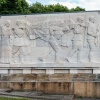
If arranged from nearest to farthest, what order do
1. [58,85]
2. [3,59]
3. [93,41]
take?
[58,85] → [93,41] → [3,59]

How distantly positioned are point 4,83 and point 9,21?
9.67ft

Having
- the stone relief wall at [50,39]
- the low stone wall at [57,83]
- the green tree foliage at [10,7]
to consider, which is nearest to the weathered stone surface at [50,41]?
the stone relief wall at [50,39]

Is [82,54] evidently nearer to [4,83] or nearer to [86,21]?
[86,21]

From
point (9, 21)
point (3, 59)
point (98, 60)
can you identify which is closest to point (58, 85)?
point (98, 60)

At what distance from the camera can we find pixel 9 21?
41.9 feet

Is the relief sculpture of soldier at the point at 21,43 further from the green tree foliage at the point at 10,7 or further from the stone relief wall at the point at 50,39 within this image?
the green tree foliage at the point at 10,7

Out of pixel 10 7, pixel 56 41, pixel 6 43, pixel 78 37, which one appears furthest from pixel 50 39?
pixel 10 7

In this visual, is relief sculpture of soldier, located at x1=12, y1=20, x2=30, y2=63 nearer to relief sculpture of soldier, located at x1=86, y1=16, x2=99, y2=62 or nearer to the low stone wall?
the low stone wall

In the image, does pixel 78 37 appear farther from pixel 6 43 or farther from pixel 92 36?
pixel 6 43

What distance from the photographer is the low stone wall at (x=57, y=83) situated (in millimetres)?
10922

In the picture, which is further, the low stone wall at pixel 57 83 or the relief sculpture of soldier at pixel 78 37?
the relief sculpture of soldier at pixel 78 37

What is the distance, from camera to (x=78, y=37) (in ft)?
39.3

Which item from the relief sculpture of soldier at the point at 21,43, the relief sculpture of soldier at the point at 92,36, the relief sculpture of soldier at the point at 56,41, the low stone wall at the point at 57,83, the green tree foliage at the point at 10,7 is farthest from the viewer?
the green tree foliage at the point at 10,7

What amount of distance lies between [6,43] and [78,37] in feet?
10.9
